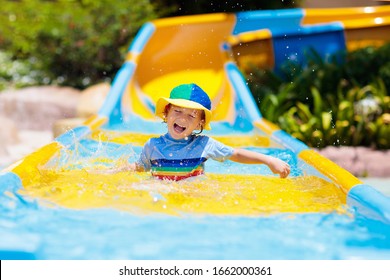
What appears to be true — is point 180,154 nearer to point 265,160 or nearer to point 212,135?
point 265,160

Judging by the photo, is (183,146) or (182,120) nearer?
(182,120)

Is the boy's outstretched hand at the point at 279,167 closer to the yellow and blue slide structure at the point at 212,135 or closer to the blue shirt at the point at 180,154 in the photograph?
the yellow and blue slide structure at the point at 212,135

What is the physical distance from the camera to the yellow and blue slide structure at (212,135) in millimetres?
2990

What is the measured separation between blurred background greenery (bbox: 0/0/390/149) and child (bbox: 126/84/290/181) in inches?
118

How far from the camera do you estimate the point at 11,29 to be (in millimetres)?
10273

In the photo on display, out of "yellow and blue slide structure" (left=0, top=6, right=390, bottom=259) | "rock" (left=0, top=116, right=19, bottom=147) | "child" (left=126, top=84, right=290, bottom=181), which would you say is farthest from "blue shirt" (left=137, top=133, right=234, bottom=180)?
"rock" (left=0, top=116, right=19, bottom=147)

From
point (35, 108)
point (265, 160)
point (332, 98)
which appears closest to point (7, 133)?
point (35, 108)

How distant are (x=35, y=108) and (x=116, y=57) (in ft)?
5.36

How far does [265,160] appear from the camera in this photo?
339 cm

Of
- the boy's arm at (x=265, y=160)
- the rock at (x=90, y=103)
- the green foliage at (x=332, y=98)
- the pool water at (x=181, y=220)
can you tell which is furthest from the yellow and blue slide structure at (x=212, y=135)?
the rock at (x=90, y=103)

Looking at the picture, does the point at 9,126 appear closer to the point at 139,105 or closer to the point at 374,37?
the point at 139,105

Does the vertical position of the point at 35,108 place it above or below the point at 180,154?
below

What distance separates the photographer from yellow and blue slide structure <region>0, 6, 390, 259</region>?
2990mm

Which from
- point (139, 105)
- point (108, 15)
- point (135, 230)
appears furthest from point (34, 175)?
point (108, 15)
